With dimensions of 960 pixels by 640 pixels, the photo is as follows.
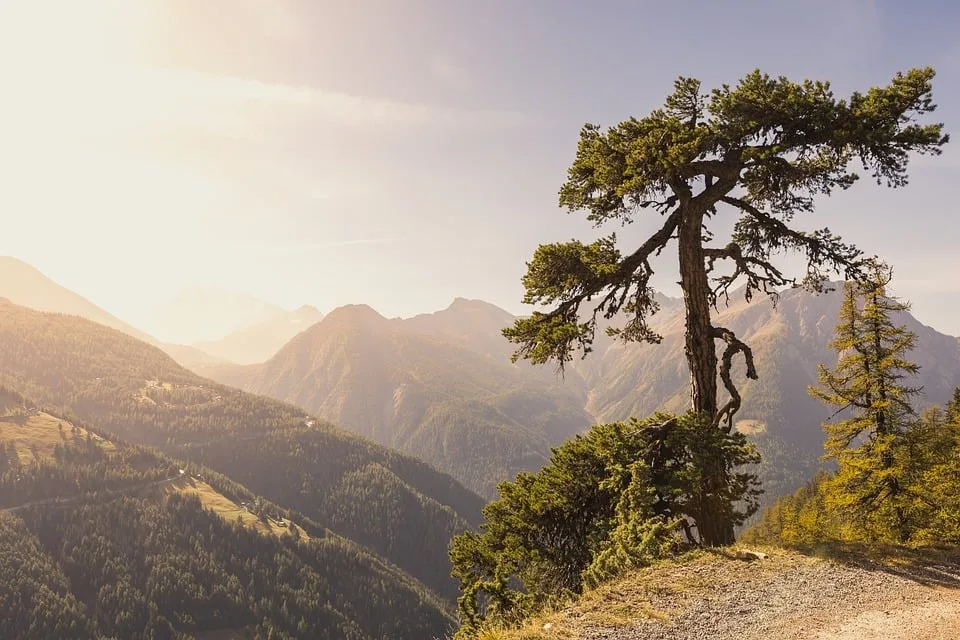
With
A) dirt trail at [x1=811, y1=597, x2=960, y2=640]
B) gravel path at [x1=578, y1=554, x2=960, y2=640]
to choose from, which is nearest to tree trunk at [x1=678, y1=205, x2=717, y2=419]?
gravel path at [x1=578, y1=554, x2=960, y2=640]

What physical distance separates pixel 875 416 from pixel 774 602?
2112cm

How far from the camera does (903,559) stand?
1191cm

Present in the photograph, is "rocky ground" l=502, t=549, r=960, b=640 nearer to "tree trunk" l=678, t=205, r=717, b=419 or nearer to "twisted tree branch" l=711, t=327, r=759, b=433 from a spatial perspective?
"twisted tree branch" l=711, t=327, r=759, b=433

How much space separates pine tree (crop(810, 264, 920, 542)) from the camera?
2452 cm

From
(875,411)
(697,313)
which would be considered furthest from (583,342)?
(875,411)

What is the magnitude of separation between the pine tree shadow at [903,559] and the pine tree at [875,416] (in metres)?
13.7

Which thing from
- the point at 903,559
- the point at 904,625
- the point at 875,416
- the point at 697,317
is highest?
the point at 697,317

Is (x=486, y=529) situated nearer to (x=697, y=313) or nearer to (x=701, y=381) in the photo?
(x=701, y=381)

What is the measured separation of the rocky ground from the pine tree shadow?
38mm

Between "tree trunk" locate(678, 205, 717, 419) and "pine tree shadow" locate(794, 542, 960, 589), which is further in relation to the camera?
"tree trunk" locate(678, 205, 717, 419)

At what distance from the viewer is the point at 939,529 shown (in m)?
23.7

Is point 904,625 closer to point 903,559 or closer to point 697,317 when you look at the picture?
point 903,559

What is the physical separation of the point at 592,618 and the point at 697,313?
335 inches

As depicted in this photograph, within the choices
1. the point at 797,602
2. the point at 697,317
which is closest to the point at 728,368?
the point at 697,317
